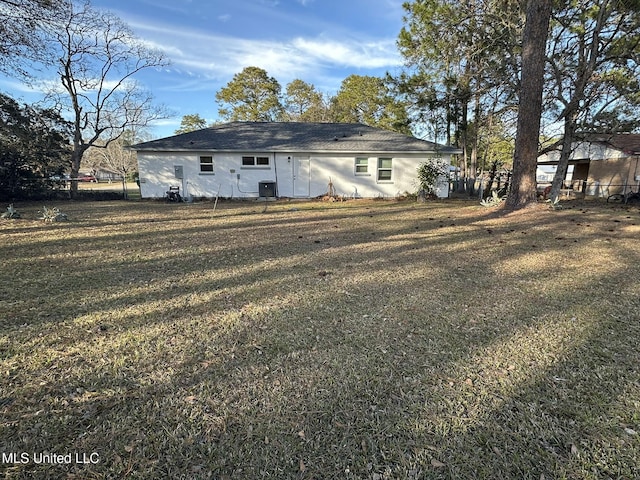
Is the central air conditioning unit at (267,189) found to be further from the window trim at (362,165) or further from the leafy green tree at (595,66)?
the leafy green tree at (595,66)

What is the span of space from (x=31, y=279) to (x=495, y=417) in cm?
532

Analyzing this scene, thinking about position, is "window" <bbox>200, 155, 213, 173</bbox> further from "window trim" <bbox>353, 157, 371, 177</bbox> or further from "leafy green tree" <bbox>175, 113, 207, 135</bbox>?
"leafy green tree" <bbox>175, 113, 207, 135</bbox>

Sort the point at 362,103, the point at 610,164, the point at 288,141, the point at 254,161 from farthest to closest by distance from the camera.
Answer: the point at 362,103 < the point at 610,164 < the point at 288,141 < the point at 254,161

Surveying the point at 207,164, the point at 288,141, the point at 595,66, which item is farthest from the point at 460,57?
the point at 207,164

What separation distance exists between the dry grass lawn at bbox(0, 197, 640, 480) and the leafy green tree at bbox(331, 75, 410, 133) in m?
23.3

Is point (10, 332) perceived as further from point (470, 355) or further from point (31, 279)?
point (470, 355)

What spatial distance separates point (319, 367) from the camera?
7.98 ft

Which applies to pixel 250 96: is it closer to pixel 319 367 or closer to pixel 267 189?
pixel 267 189

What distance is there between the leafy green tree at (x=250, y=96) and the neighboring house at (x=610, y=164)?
23626 mm

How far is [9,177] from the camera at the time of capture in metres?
12.5

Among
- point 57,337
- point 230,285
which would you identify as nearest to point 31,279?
point 57,337

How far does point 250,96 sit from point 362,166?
20.0m

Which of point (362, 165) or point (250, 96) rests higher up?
point (250, 96)

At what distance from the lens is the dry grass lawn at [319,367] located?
168 centimetres
